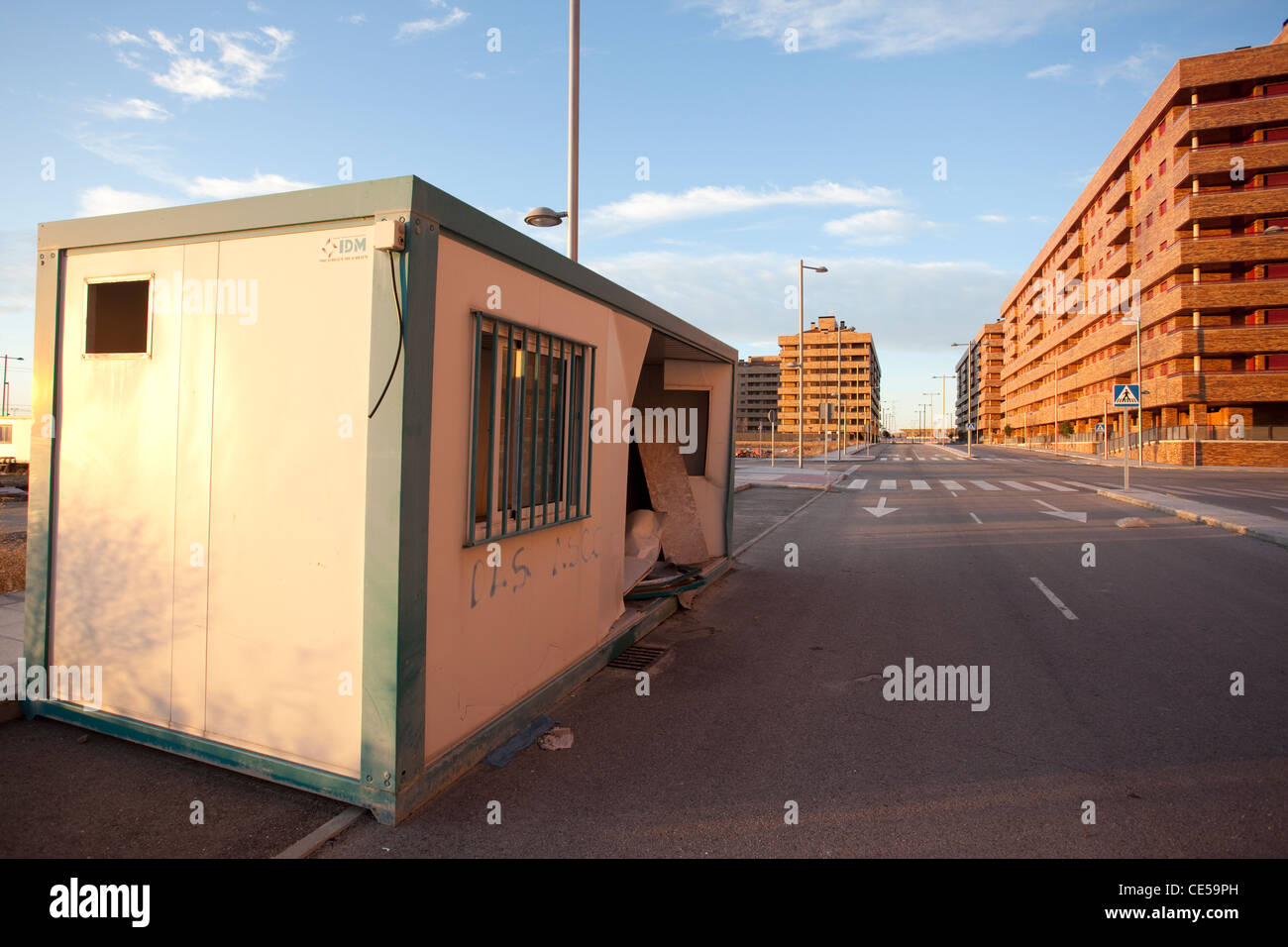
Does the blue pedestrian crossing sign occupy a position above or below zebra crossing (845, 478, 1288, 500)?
above

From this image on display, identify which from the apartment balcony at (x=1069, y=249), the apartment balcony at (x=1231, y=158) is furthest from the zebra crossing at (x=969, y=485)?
the apartment balcony at (x=1069, y=249)

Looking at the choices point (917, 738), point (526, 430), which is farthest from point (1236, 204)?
point (526, 430)

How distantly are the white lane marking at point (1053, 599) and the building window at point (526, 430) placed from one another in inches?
208

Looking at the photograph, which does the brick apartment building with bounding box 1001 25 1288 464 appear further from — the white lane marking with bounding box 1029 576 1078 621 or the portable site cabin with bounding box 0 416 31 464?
the portable site cabin with bounding box 0 416 31 464

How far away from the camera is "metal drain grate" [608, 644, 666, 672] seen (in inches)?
234

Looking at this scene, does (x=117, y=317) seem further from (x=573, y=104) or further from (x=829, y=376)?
(x=829, y=376)

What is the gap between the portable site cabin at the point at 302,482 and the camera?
3.51m

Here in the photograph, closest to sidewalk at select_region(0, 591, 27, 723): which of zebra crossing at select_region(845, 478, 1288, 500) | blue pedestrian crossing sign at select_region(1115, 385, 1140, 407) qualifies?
blue pedestrian crossing sign at select_region(1115, 385, 1140, 407)

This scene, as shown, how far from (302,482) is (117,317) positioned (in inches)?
78.8

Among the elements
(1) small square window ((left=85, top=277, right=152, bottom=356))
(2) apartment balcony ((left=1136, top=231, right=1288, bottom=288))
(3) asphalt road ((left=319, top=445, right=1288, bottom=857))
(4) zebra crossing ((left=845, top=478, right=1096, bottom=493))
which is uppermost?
(2) apartment balcony ((left=1136, top=231, right=1288, bottom=288))

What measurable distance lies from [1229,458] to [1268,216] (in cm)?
1394

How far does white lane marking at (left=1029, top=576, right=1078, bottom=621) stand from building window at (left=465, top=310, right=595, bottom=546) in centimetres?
527

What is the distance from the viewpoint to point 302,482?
3.70 m

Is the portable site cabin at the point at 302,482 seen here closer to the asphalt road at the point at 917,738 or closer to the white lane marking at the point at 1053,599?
the asphalt road at the point at 917,738
